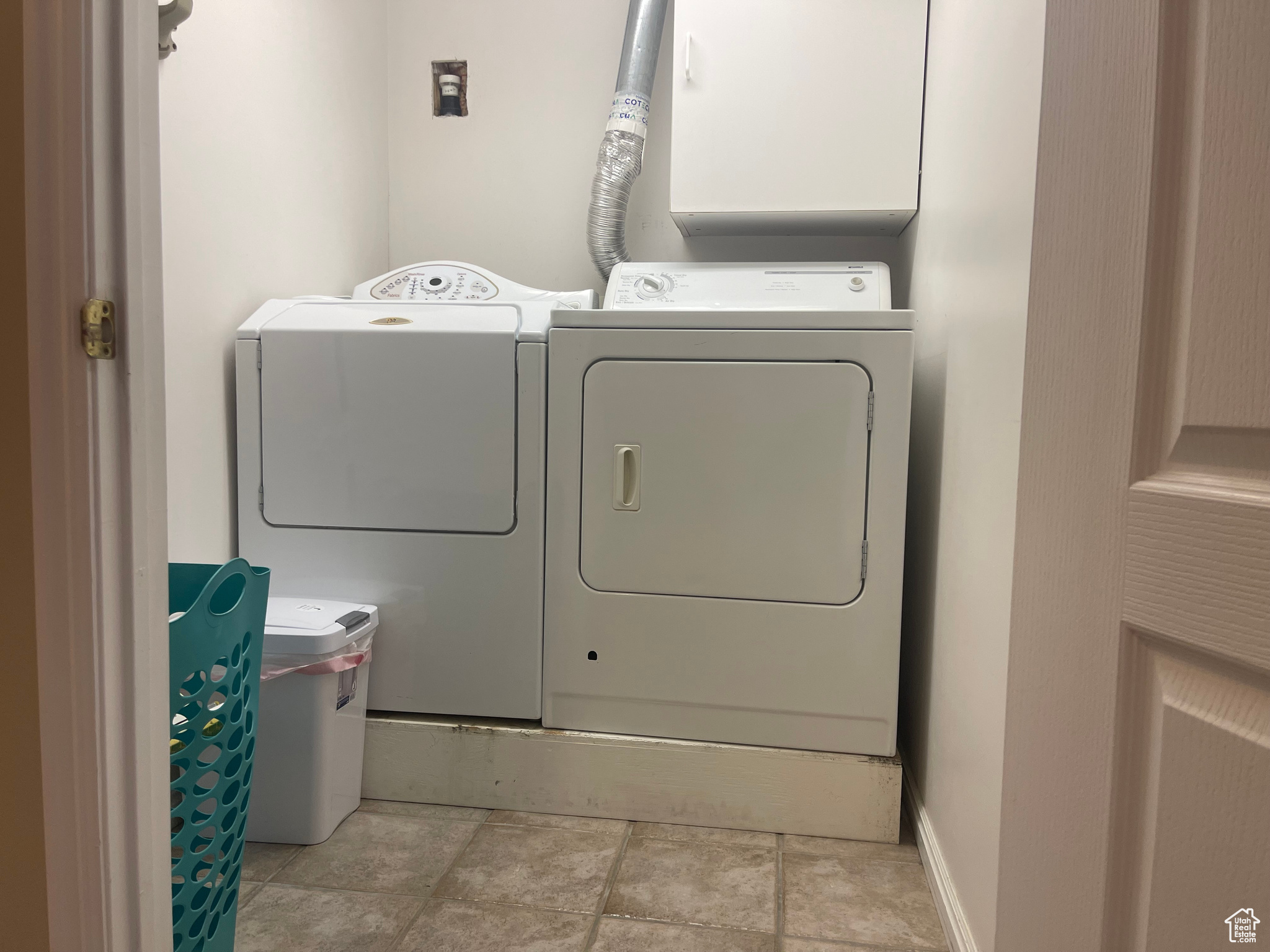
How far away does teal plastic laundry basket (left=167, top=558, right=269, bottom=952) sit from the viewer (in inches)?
41.6

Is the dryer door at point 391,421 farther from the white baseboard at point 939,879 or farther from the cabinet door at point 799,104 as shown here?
the white baseboard at point 939,879

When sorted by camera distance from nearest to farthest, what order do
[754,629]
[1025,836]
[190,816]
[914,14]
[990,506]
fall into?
[1025,836]
[190,816]
[990,506]
[754,629]
[914,14]

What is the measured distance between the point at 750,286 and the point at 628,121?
600mm

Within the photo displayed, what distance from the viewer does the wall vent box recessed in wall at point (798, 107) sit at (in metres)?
1.92

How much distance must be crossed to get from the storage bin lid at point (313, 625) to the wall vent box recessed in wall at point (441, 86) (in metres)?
1.60

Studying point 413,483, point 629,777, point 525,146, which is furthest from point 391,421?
point 525,146

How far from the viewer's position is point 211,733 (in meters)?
1.14

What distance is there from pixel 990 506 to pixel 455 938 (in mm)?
1118

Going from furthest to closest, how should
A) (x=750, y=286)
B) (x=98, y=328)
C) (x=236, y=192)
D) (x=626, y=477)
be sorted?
(x=750, y=286), (x=236, y=192), (x=626, y=477), (x=98, y=328)

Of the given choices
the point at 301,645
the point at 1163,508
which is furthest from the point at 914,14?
the point at 301,645

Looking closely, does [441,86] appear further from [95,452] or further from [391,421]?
[95,452]

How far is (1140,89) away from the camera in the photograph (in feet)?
1.75

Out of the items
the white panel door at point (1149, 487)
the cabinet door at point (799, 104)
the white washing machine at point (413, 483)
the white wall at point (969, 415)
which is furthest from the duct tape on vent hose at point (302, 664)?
the cabinet door at point (799, 104)

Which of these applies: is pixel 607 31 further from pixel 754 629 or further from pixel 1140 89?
pixel 1140 89
